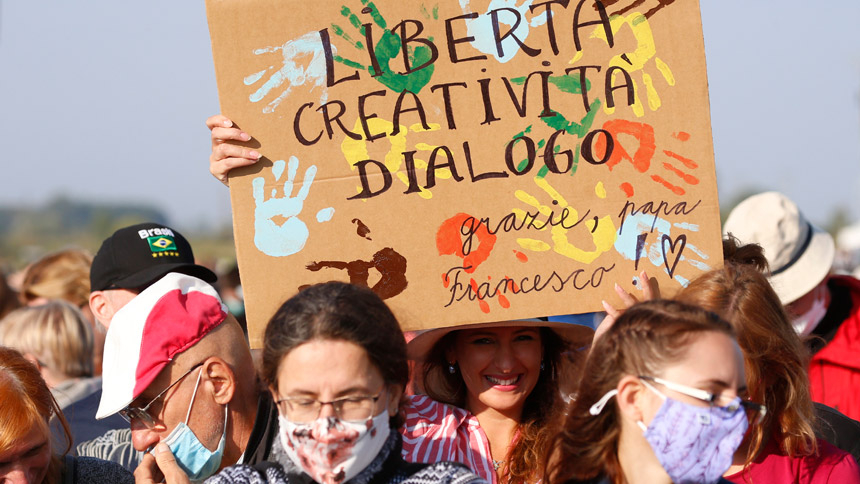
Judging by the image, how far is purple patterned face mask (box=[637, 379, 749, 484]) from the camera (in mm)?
2336

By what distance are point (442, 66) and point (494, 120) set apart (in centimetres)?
25

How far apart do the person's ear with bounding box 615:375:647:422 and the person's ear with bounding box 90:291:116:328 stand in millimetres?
2645

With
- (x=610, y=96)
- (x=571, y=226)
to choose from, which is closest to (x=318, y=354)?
(x=571, y=226)

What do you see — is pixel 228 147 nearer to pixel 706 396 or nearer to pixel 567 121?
pixel 567 121

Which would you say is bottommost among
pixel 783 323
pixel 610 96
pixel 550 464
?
pixel 550 464

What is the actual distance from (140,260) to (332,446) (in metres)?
2.19

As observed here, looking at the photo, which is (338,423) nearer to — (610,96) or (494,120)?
(494,120)

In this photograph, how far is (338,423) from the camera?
242cm

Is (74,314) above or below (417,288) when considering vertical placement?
below

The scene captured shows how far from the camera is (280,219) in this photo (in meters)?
3.13

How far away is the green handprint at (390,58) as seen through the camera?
10.4 ft

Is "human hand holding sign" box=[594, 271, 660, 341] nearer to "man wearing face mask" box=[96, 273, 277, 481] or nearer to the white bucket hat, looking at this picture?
"man wearing face mask" box=[96, 273, 277, 481]

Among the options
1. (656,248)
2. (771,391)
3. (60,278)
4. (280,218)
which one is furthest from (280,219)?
(60,278)

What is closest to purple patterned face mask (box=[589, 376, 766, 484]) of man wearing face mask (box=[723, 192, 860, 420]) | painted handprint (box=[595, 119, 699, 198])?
painted handprint (box=[595, 119, 699, 198])
